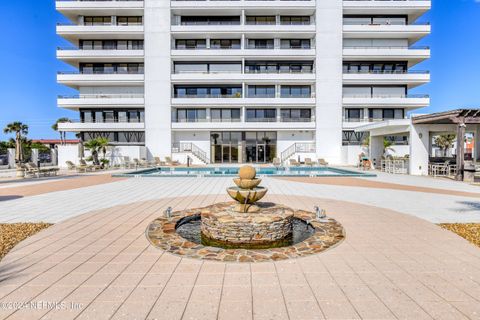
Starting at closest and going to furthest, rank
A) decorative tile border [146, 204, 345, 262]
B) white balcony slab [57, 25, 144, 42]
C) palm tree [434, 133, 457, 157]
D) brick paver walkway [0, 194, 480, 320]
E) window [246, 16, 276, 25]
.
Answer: brick paver walkway [0, 194, 480, 320]
decorative tile border [146, 204, 345, 262]
white balcony slab [57, 25, 144, 42]
window [246, 16, 276, 25]
palm tree [434, 133, 457, 157]

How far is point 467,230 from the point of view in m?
6.40

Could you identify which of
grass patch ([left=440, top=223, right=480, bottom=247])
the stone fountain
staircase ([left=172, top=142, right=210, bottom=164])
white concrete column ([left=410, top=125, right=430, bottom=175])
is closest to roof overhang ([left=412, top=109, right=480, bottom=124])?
white concrete column ([left=410, top=125, right=430, bottom=175])

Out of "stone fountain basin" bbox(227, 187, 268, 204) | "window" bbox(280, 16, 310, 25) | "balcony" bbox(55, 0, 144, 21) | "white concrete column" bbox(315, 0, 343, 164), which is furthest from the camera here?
"window" bbox(280, 16, 310, 25)

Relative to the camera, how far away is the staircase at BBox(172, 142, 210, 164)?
109ft

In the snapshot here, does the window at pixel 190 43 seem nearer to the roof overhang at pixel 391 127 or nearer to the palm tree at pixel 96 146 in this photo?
the palm tree at pixel 96 146

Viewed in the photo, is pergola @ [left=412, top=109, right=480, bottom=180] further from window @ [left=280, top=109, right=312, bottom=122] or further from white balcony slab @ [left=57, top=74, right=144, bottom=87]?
white balcony slab @ [left=57, top=74, right=144, bottom=87]

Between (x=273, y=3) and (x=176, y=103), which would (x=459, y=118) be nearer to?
(x=273, y=3)

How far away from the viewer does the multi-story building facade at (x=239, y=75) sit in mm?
32656

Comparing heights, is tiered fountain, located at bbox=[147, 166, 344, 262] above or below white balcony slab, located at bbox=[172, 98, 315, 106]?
below

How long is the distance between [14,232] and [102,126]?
98.0 feet

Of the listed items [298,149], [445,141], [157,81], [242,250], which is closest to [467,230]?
[242,250]

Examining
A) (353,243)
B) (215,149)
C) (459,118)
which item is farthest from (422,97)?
(353,243)

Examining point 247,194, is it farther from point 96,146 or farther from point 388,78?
point 388,78

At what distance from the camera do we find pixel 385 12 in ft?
111
